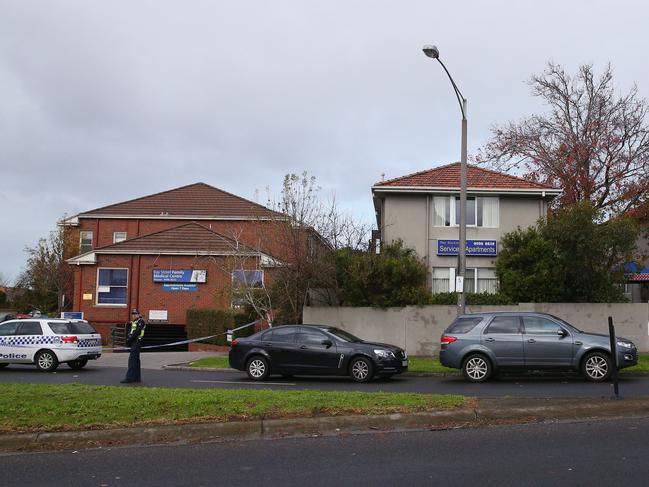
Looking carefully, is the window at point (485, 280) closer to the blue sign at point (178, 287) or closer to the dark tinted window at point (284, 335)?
the dark tinted window at point (284, 335)

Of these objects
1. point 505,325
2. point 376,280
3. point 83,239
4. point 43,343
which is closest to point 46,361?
point 43,343

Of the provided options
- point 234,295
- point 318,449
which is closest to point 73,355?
point 234,295

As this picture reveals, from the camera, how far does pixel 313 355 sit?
16531mm

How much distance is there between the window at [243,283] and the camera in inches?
978

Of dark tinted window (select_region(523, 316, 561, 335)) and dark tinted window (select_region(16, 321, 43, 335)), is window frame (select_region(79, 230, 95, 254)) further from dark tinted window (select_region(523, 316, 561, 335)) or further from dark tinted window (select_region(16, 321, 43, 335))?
dark tinted window (select_region(523, 316, 561, 335))

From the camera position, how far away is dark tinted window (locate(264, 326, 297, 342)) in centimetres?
1697

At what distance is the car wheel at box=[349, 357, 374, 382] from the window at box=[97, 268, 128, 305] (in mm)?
20944

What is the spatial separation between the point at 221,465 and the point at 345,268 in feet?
53.1

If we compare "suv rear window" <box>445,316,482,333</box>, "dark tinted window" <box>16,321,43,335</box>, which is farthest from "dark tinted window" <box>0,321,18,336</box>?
"suv rear window" <box>445,316,482,333</box>

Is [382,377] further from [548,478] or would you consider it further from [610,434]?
[548,478]

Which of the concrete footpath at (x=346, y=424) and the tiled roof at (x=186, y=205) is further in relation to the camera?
the tiled roof at (x=186, y=205)

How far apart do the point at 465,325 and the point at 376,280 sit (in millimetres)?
7010

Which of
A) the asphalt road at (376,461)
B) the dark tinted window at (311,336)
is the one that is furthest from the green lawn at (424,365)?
the asphalt road at (376,461)

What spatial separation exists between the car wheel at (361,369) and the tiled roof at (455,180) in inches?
484
